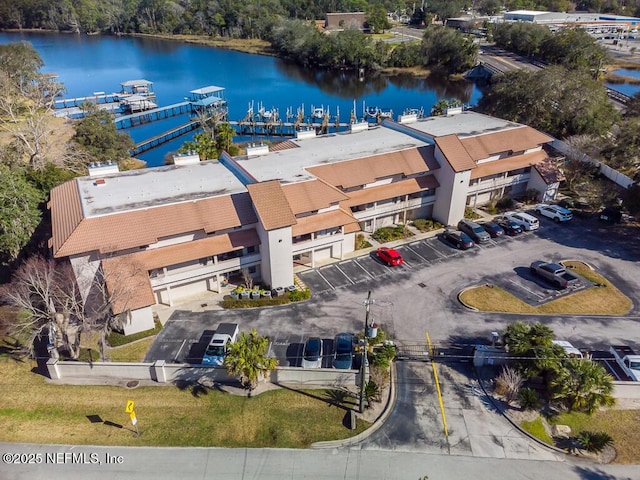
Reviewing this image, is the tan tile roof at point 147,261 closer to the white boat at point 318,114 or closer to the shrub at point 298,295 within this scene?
the shrub at point 298,295

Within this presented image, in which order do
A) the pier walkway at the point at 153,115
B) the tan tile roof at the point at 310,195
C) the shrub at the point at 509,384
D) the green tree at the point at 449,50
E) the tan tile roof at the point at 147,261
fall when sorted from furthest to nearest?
1. the green tree at the point at 449,50
2. the pier walkway at the point at 153,115
3. the tan tile roof at the point at 310,195
4. the tan tile roof at the point at 147,261
5. the shrub at the point at 509,384

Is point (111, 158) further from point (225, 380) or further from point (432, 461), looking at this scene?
point (432, 461)

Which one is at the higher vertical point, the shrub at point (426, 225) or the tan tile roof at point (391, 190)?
the tan tile roof at point (391, 190)

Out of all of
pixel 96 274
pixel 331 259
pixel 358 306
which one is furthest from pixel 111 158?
pixel 358 306

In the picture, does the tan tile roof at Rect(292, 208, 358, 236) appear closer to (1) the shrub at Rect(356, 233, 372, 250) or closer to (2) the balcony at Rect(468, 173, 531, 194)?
(1) the shrub at Rect(356, 233, 372, 250)

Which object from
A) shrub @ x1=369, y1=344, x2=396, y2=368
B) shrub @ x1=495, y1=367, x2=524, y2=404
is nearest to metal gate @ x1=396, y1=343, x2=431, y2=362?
shrub @ x1=369, y1=344, x2=396, y2=368

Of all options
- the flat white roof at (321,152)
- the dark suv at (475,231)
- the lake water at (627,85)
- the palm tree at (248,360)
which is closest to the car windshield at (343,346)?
the palm tree at (248,360)
